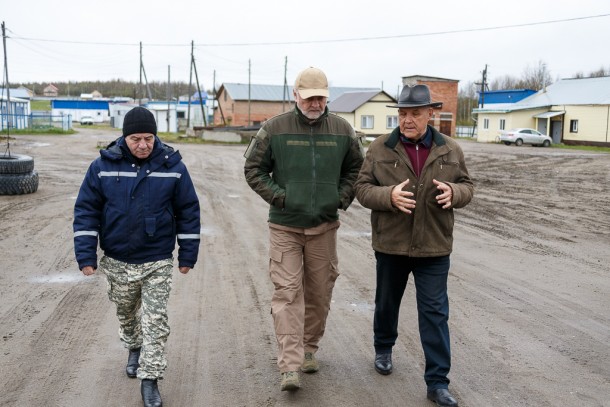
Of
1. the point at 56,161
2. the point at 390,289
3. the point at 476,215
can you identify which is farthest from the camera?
the point at 56,161

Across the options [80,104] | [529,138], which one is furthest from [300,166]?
[80,104]

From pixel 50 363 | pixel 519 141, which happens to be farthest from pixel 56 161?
pixel 519 141

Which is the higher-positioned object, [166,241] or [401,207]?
[401,207]

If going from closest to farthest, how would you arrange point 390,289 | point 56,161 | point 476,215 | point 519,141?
point 390,289 < point 476,215 < point 56,161 < point 519,141

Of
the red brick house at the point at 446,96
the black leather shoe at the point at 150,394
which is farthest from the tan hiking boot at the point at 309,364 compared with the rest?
the red brick house at the point at 446,96

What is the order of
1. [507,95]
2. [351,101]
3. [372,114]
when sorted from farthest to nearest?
[507,95] → [351,101] → [372,114]

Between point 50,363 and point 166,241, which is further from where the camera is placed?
point 50,363

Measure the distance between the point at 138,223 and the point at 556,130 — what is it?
2148 inches

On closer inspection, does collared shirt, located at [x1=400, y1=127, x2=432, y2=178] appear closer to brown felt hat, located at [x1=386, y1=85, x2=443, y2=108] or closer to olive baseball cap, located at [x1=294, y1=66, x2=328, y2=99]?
brown felt hat, located at [x1=386, y1=85, x2=443, y2=108]

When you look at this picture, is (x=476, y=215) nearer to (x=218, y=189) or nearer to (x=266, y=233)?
(x=266, y=233)

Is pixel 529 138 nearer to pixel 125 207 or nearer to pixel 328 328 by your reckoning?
pixel 328 328

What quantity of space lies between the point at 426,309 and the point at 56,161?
907 inches

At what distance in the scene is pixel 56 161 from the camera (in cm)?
2492

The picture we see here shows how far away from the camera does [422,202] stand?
4.38 meters
